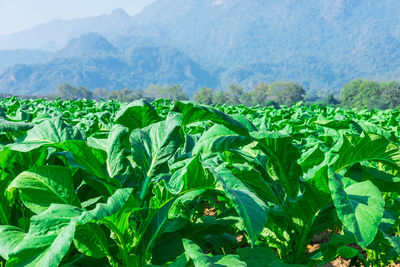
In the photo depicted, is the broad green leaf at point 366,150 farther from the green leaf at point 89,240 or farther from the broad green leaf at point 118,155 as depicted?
the green leaf at point 89,240

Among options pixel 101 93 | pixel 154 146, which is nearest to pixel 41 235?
pixel 154 146

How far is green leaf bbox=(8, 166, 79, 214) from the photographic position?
1.21 meters

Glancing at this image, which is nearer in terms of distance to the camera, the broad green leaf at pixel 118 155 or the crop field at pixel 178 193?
the crop field at pixel 178 193

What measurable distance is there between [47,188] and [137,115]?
1.59 feet

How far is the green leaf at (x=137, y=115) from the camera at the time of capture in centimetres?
146

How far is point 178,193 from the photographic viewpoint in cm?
115

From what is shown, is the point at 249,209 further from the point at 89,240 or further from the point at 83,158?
the point at 83,158

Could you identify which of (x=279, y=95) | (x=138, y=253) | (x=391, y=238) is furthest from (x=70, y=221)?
(x=279, y=95)

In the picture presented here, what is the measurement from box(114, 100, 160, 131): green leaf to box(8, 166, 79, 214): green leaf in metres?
0.35

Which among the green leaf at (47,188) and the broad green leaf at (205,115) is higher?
the broad green leaf at (205,115)

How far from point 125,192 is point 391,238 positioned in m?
1.01

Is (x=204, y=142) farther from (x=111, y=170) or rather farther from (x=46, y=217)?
(x=46, y=217)

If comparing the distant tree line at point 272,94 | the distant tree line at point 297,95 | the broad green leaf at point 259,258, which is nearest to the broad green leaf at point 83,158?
the broad green leaf at point 259,258

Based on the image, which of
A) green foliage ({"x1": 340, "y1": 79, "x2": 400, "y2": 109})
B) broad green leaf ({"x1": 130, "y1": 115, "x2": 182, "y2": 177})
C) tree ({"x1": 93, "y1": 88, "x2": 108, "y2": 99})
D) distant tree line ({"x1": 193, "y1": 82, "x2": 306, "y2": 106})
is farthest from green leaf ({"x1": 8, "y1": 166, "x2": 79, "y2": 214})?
tree ({"x1": 93, "y1": 88, "x2": 108, "y2": 99})
